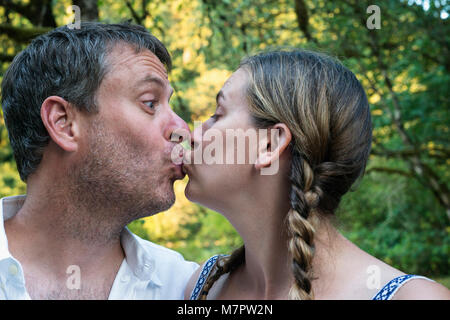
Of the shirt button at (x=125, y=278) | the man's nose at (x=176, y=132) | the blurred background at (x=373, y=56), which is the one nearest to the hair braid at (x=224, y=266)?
the shirt button at (x=125, y=278)

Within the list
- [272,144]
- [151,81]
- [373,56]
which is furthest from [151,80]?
[373,56]

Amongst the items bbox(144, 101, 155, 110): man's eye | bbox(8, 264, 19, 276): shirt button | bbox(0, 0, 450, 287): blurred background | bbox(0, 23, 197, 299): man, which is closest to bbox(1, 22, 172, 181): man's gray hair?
bbox(0, 23, 197, 299): man

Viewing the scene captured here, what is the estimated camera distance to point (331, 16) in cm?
537

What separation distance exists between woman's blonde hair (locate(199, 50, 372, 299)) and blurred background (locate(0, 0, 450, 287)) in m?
1.66

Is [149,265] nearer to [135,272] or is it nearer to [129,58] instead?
[135,272]

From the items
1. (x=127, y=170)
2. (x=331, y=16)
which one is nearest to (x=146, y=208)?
(x=127, y=170)

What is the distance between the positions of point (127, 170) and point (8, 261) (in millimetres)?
667

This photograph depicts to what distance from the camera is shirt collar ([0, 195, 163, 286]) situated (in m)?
2.43

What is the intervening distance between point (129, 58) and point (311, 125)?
1.03 m

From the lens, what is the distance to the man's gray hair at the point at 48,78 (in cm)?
243

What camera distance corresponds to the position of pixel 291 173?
2.15 m

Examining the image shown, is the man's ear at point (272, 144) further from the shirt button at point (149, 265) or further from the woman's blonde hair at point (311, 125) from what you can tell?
the shirt button at point (149, 265)
